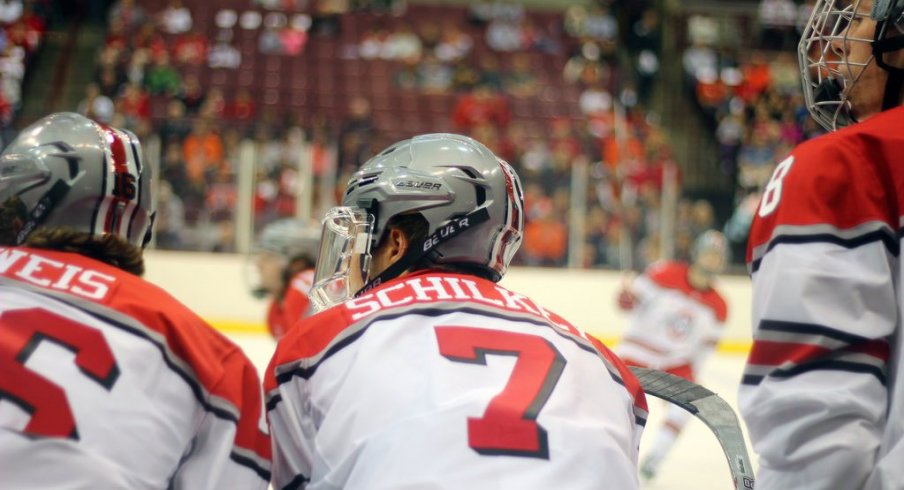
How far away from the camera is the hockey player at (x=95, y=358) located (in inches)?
63.1

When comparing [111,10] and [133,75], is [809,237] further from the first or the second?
[111,10]

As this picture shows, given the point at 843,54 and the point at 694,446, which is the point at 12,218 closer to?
the point at 843,54

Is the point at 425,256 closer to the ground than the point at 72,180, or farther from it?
closer to the ground

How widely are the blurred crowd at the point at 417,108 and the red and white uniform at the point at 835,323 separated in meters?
7.87

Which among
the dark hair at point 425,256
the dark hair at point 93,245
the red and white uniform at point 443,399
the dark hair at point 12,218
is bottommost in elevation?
the red and white uniform at point 443,399

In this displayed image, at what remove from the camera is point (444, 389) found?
64.8 inches

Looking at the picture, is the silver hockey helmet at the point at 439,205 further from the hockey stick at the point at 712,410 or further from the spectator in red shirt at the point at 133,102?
the spectator in red shirt at the point at 133,102

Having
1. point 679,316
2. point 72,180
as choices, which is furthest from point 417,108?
point 72,180

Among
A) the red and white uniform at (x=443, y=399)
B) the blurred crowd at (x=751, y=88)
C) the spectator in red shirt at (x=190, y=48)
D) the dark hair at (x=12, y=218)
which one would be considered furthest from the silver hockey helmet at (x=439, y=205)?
the spectator in red shirt at (x=190, y=48)

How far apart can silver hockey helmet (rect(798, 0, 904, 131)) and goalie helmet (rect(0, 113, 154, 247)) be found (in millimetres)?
1123

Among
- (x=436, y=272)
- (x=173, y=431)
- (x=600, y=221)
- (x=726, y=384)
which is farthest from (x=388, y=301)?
(x=600, y=221)

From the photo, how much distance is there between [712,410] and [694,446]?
4444mm

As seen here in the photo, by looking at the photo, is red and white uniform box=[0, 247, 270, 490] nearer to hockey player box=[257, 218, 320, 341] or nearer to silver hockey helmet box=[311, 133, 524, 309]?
silver hockey helmet box=[311, 133, 524, 309]

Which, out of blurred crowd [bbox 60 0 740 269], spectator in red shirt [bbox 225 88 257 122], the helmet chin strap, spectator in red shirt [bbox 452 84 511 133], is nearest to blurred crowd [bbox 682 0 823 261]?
blurred crowd [bbox 60 0 740 269]
